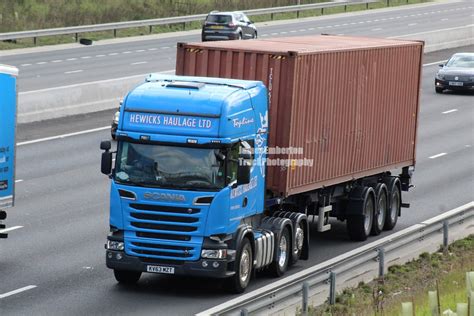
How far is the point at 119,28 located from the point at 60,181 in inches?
1367

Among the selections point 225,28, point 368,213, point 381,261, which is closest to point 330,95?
point 368,213

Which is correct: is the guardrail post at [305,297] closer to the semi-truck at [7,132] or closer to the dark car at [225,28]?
the semi-truck at [7,132]

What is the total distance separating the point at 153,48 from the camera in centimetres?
5659

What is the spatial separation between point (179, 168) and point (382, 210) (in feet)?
23.5

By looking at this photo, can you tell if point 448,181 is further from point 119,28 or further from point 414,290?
point 119,28

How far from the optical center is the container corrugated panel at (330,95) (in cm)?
1944

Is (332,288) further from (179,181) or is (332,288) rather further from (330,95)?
(330,95)

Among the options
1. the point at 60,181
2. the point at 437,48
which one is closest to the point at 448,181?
the point at 60,181

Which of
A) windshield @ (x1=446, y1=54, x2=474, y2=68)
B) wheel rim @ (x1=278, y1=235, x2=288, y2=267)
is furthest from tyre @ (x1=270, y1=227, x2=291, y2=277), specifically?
windshield @ (x1=446, y1=54, x2=474, y2=68)

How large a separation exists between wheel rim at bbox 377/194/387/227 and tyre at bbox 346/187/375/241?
0.43 metres

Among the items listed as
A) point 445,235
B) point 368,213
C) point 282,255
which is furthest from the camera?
point 368,213

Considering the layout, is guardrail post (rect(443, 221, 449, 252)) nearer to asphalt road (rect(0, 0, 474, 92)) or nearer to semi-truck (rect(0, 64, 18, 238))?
semi-truck (rect(0, 64, 18, 238))

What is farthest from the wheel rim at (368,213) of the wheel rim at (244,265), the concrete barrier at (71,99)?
the concrete barrier at (71,99)

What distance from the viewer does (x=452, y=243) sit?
22281 mm
